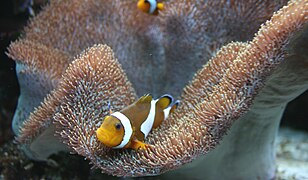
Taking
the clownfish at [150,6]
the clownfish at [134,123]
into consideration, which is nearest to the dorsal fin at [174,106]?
the clownfish at [134,123]

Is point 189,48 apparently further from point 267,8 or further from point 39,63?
point 39,63

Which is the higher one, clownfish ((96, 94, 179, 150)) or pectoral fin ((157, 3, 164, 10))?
pectoral fin ((157, 3, 164, 10))

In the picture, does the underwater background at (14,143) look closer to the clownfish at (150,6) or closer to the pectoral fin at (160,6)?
the clownfish at (150,6)

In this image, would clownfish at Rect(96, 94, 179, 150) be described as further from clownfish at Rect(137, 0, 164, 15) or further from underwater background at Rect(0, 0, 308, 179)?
clownfish at Rect(137, 0, 164, 15)

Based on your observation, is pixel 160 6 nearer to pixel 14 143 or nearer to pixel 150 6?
pixel 150 6

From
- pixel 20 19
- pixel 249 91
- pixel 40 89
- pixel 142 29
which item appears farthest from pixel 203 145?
pixel 20 19

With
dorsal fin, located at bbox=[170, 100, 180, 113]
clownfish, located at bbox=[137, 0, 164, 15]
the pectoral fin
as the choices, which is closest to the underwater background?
dorsal fin, located at bbox=[170, 100, 180, 113]
